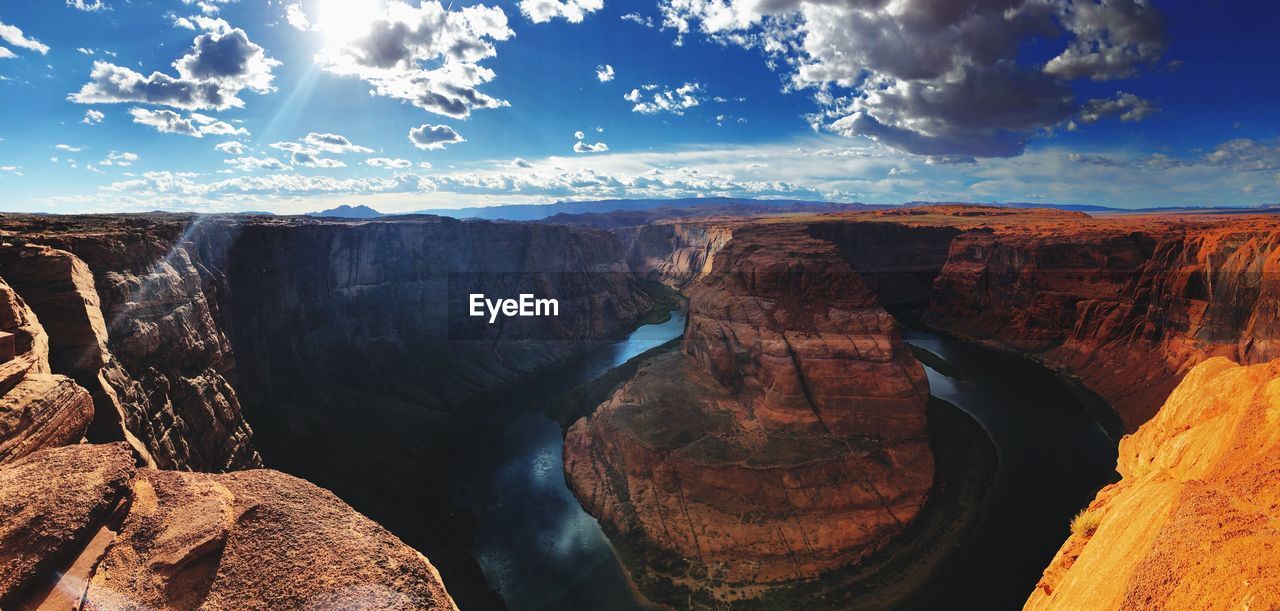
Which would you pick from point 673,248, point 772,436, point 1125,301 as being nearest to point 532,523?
point 772,436

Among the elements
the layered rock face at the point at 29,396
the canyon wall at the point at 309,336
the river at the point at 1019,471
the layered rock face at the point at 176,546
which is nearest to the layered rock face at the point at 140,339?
the canyon wall at the point at 309,336

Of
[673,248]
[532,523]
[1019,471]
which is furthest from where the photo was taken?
[673,248]

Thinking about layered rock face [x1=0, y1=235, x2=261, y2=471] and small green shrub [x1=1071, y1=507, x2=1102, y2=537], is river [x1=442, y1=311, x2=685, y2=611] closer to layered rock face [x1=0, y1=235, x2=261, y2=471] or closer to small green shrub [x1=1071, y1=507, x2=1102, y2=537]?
layered rock face [x1=0, y1=235, x2=261, y2=471]

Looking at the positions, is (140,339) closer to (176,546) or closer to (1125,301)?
(176,546)

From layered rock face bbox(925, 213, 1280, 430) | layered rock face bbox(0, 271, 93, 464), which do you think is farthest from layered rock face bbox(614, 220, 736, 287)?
layered rock face bbox(0, 271, 93, 464)

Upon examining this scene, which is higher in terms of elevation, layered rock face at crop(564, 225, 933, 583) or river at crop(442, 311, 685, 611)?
layered rock face at crop(564, 225, 933, 583)

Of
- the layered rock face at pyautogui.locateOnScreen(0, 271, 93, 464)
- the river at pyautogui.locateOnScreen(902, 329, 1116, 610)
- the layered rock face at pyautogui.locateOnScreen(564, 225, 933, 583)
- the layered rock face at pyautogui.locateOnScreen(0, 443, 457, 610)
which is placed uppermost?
the layered rock face at pyautogui.locateOnScreen(0, 271, 93, 464)

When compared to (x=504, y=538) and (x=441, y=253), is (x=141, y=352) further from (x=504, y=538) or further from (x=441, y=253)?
(x=441, y=253)
